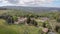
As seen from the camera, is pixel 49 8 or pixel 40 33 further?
pixel 49 8

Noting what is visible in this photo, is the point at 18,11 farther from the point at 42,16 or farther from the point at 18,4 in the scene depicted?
the point at 42,16

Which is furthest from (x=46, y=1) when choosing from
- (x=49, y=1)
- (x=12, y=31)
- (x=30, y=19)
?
(x=12, y=31)

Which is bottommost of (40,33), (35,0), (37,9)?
(40,33)

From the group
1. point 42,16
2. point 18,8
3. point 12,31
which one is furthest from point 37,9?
point 12,31

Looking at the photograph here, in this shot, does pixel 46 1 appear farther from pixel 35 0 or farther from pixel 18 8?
pixel 18 8

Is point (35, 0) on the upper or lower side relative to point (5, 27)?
upper

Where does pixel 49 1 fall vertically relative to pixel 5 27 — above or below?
above

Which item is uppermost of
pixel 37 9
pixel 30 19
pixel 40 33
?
pixel 37 9

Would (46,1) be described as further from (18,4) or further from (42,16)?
(18,4)

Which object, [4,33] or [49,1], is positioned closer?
[4,33]
